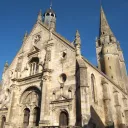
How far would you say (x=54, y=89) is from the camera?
1841 cm

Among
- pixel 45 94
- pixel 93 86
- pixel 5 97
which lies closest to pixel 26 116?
pixel 45 94

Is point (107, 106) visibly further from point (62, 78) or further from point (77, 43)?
point (77, 43)

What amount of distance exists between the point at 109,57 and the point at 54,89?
18.0 meters

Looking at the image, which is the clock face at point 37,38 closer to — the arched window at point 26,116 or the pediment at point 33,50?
the pediment at point 33,50

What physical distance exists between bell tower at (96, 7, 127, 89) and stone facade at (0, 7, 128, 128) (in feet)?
22.0

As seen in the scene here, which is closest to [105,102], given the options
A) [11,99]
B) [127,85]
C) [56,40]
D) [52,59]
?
[52,59]

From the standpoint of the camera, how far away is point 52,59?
67.1 ft

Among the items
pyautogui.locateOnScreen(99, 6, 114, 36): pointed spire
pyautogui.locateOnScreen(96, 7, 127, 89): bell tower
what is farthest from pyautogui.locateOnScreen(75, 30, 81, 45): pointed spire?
pyautogui.locateOnScreen(99, 6, 114, 36): pointed spire

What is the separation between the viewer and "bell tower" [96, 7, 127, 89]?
31422 millimetres

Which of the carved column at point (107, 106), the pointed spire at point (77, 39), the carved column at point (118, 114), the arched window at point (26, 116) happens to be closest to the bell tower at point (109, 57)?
the carved column at point (118, 114)

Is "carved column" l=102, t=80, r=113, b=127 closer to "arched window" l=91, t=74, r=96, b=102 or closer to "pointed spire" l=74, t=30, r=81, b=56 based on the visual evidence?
"arched window" l=91, t=74, r=96, b=102

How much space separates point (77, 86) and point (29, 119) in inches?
272

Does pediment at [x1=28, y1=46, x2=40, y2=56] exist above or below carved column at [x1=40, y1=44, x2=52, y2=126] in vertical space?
above

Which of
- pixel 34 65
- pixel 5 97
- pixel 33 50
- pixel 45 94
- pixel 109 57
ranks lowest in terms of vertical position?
pixel 45 94
